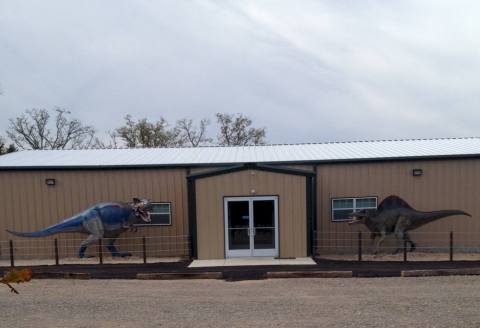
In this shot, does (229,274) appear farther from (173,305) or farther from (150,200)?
(150,200)

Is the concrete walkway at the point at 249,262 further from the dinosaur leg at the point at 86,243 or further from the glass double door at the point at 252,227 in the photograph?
the dinosaur leg at the point at 86,243

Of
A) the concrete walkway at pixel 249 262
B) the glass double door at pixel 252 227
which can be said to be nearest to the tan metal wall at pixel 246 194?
the glass double door at pixel 252 227

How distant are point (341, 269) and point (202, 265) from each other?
4172mm

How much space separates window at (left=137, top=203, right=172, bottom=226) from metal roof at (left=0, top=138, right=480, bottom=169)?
5.11ft

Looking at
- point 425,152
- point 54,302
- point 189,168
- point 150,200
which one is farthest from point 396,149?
point 54,302

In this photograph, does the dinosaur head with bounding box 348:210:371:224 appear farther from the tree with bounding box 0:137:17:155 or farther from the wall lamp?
the tree with bounding box 0:137:17:155

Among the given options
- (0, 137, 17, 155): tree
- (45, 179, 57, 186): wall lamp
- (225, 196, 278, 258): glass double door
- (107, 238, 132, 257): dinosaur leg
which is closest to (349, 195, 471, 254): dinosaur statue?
(225, 196, 278, 258): glass double door

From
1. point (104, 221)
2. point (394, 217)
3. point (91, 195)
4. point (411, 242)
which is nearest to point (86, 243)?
point (104, 221)

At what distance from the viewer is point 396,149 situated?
16047 millimetres

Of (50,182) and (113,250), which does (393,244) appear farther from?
(50,182)

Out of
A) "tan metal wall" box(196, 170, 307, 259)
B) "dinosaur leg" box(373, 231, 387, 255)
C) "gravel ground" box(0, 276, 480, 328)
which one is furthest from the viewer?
"dinosaur leg" box(373, 231, 387, 255)

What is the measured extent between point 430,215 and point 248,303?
8405 mm

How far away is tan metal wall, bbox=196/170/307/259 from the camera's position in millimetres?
13039

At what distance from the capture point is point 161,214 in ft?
47.7
